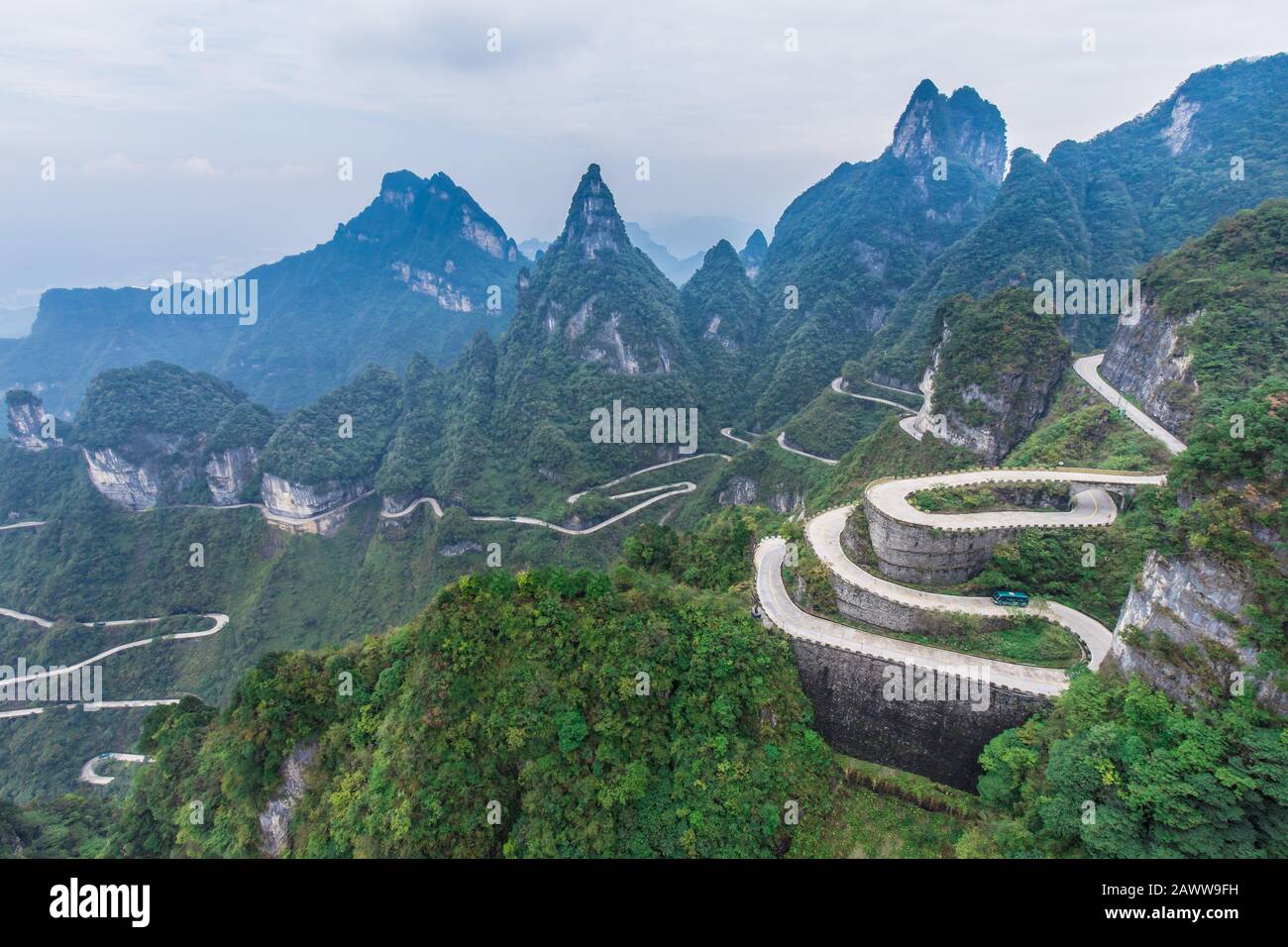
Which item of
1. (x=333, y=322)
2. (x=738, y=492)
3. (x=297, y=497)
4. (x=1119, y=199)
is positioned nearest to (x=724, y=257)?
(x=1119, y=199)

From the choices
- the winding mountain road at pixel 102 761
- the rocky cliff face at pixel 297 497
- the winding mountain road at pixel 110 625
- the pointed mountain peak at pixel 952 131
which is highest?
the pointed mountain peak at pixel 952 131

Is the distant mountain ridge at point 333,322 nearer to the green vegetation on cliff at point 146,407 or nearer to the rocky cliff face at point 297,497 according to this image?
the green vegetation on cliff at point 146,407

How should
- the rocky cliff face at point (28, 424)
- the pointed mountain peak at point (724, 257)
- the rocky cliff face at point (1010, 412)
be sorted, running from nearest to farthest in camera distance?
1. the rocky cliff face at point (1010, 412)
2. the rocky cliff face at point (28, 424)
3. the pointed mountain peak at point (724, 257)

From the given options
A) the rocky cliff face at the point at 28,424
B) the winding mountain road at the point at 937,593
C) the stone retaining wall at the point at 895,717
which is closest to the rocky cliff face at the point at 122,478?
the rocky cliff face at the point at 28,424

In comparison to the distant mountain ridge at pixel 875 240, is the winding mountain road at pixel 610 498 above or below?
below

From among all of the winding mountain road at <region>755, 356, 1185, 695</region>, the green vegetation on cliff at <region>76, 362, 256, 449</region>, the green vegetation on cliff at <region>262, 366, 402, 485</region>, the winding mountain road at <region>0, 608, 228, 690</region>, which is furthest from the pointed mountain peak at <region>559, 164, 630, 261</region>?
the winding mountain road at <region>755, 356, 1185, 695</region>

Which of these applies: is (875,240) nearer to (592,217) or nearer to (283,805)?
(592,217)

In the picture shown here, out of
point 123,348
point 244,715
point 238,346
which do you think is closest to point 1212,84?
point 244,715
